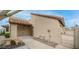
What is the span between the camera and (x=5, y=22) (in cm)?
192

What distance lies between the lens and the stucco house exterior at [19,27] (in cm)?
193

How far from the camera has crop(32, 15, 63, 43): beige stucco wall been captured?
1.93 m

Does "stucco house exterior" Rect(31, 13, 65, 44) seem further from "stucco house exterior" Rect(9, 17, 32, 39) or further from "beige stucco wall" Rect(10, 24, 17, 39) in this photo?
"beige stucco wall" Rect(10, 24, 17, 39)

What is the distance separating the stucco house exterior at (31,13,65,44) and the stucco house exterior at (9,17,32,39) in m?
0.07

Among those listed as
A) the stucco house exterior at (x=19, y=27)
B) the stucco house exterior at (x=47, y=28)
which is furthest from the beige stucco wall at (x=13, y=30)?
the stucco house exterior at (x=47, y=28)

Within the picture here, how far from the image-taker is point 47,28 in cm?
193

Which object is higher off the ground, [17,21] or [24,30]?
[17,21]

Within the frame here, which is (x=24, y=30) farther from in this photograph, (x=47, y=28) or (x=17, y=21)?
(x=47, y=28)

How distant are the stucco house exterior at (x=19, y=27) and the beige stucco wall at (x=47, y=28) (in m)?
0.07

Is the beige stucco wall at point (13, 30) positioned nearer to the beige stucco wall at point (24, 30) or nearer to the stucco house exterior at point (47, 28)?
the beige stucco wall at point (24, 30)

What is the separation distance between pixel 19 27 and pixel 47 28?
1.09 ft

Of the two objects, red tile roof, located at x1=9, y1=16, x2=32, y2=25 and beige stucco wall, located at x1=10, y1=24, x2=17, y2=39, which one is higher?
red tile roof, located at x1=9, y1=16, x2=32, y2=25

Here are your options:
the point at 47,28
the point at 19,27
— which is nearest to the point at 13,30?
the point at 19,27

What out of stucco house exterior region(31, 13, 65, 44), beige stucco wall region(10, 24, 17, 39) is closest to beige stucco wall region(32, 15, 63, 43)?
stucco house exterior region(31, 13, 65, 44)
